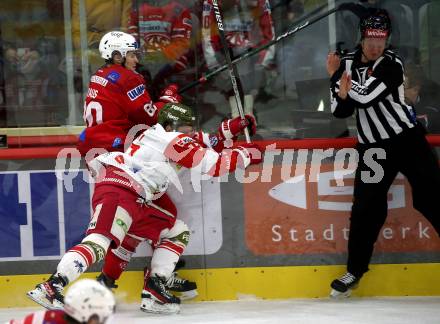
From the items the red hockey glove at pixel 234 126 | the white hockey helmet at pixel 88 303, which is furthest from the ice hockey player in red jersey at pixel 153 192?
the white hockey helmet at pixel 88 303

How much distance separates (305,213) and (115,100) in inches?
45.7

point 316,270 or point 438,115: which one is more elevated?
point 438,115

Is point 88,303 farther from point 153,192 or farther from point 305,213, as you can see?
point 305,213

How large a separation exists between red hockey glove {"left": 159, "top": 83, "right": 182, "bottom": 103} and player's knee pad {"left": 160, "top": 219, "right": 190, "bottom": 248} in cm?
69

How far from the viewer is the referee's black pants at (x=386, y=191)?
18.7 ft

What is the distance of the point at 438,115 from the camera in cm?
606

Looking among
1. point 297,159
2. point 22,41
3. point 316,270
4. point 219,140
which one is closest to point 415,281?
point 316,270

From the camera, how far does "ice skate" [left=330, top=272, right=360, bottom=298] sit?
19.0 feet

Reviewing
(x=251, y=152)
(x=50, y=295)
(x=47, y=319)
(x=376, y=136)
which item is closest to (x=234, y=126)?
(x=251, y=152)

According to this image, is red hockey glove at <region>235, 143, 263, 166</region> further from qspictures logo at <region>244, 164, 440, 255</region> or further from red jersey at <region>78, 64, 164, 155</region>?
red jersey at <region>78, 64, 164, 155</region>

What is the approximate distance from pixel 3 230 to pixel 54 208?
0.29 meters

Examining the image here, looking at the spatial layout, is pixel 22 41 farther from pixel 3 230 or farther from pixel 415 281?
pixel 415 281

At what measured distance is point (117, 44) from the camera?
5.81 meters

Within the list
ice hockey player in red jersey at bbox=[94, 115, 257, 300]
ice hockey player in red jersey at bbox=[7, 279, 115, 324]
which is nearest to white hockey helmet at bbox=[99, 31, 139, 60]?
ice hockey player in red jersey at bbox=[94, 115, 257, 300]
